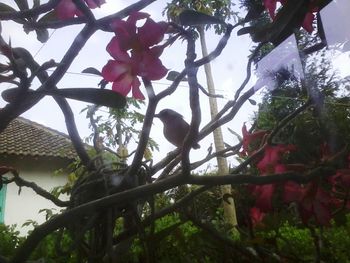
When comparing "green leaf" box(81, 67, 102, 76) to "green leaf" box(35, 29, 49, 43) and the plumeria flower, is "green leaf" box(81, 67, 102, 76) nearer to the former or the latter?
the plumeria flower

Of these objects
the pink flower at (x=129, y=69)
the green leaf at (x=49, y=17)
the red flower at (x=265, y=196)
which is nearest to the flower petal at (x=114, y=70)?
the pink flower at (x=129, y=69)

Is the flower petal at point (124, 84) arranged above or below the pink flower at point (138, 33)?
below

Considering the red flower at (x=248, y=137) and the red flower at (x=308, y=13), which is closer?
the red flower at (x=308, y=13)

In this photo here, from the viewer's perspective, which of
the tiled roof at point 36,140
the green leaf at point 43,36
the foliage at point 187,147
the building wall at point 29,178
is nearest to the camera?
the foliage at point 187,147

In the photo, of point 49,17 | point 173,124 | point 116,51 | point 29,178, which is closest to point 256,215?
point 173,124

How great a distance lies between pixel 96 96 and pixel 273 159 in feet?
0.83

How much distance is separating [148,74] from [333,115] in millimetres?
277

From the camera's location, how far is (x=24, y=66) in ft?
1.35

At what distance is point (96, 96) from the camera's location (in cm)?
36

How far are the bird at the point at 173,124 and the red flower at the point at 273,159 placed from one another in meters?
0.12

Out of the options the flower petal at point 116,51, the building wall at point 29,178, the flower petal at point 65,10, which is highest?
the building wall at point 29,178

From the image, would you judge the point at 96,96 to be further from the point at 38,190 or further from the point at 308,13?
the point at 308,13

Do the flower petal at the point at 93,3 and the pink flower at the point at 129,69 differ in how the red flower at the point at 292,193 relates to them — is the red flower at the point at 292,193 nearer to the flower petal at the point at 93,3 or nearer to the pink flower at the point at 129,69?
the pink flower at the point at 129,69

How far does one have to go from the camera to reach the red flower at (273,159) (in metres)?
0.45
